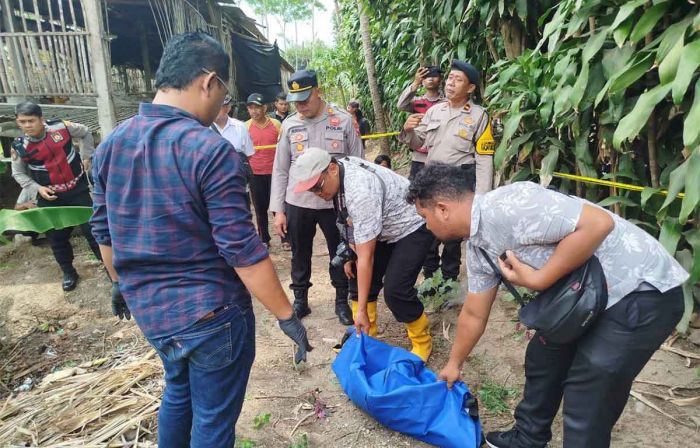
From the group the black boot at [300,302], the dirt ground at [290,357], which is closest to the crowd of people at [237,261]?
the dirt ground at [290,357]

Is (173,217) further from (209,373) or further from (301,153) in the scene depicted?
(301,153)

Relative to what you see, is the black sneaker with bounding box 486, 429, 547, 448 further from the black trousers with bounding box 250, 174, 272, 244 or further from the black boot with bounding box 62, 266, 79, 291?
the black boot with bounding box 62, 266, 79, 291

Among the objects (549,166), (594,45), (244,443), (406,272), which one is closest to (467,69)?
(549,166)

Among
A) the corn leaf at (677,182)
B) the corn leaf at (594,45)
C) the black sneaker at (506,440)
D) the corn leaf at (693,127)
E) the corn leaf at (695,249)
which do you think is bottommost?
the black sneaker at (506,440)

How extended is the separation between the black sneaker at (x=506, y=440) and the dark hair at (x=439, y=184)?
3.93ft

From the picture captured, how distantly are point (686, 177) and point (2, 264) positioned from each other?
20.0 feet

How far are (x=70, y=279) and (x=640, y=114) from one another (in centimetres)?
479

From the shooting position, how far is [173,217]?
1.45 metres

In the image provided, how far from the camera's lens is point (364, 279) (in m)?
2.47

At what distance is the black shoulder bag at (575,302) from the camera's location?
148 centimetres

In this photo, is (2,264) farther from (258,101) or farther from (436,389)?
(436,389)

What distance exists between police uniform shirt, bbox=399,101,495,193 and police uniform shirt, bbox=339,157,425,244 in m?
0.96

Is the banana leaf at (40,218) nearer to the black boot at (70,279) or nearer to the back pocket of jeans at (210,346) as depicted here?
the black boot at (70,279)

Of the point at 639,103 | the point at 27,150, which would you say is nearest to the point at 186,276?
the point at 639,103
